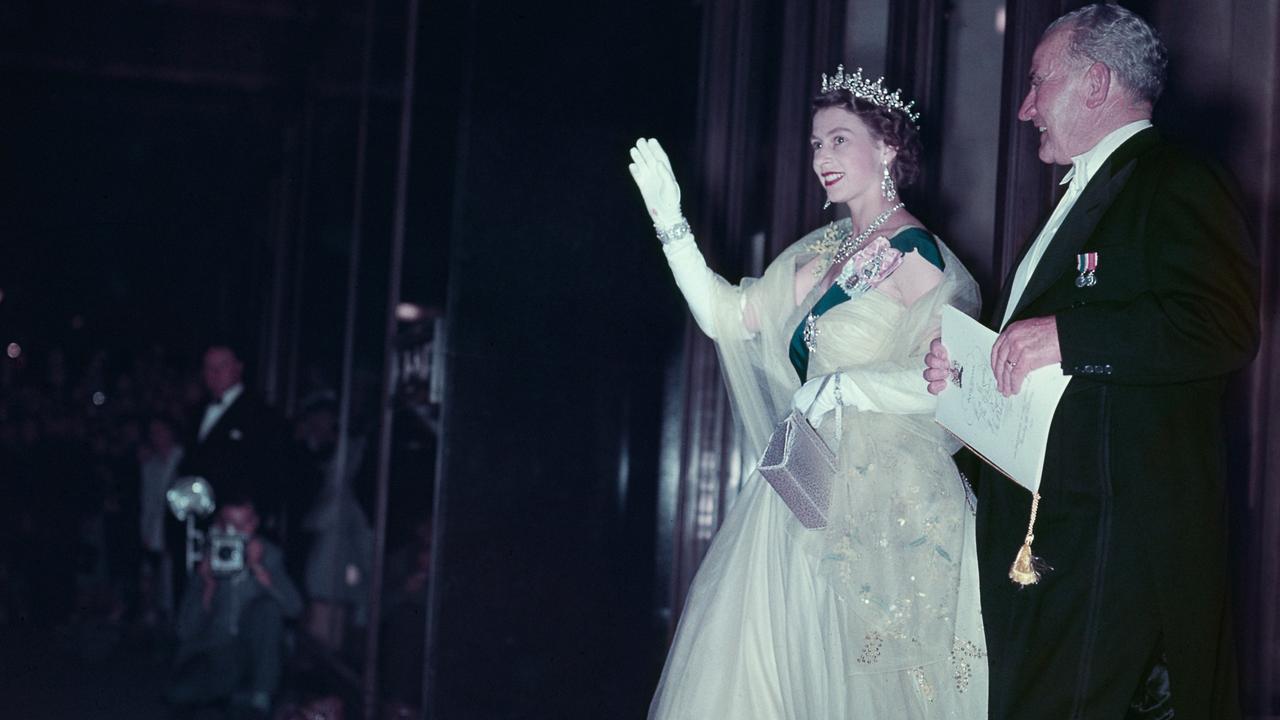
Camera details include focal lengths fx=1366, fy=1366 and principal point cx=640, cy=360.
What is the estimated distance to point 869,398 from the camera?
258 centimetres

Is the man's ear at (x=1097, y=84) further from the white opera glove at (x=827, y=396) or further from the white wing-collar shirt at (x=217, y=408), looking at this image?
the white wing-collar shirt at (x=217, y=408)

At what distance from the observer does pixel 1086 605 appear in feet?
6.41

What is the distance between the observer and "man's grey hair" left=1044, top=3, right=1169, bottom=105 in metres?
2.11

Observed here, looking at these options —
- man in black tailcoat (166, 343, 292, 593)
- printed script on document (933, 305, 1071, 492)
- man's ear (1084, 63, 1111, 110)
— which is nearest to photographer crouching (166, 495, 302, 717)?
man in black tailcoat (166, 343, 292, 593)

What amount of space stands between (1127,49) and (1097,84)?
0.22ft

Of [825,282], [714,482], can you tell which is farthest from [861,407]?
[714,482]

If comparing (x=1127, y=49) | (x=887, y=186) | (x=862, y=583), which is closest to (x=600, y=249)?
(x=887, y=186)

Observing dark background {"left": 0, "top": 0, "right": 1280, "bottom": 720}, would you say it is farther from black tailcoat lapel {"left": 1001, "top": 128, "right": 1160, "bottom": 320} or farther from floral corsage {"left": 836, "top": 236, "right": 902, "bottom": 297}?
black tailcoat lapel {"left": 1001, "top": 128, "right": 1160, "bottom": 320}

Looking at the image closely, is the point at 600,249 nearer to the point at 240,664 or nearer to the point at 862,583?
the point at 240,664

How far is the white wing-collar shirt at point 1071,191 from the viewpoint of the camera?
2131 mm

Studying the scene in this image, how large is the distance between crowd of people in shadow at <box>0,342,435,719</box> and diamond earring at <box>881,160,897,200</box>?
7.45ft

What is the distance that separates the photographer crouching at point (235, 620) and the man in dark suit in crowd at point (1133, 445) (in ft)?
12.5

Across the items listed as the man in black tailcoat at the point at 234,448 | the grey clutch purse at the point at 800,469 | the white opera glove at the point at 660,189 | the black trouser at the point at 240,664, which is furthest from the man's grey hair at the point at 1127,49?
the man in black tailcoat at the point at 234,448

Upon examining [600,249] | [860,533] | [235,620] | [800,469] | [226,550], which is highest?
[600,249]
